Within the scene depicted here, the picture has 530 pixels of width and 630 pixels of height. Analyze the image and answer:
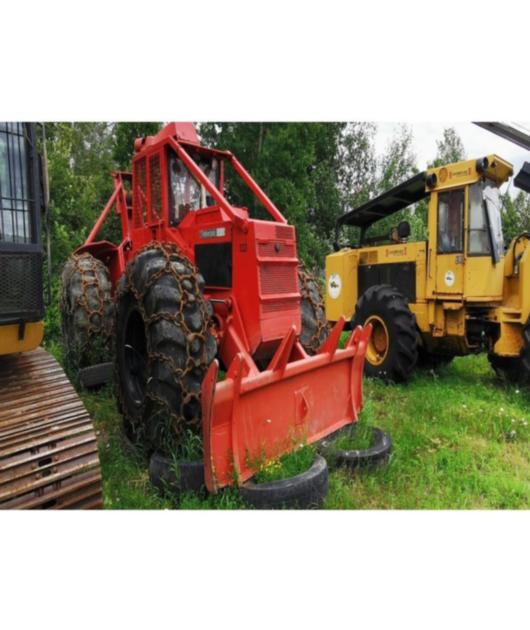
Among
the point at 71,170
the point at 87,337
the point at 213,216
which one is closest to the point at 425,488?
the point at 213,216

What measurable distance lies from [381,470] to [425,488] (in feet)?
0.81

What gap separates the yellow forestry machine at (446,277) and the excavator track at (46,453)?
10.3 ft

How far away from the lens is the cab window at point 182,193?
3496 mm

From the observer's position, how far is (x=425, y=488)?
2.72 m

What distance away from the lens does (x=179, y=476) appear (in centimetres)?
245

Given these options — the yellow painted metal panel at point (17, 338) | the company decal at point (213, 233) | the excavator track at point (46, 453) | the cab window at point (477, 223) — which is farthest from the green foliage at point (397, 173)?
the excavator track at point (46, 453)

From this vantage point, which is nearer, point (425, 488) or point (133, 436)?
point (425, 488)

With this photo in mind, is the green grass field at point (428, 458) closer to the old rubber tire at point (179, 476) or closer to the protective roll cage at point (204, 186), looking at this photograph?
the old rubber tire at point (179, 476)

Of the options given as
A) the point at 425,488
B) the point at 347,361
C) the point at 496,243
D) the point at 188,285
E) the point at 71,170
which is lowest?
the point at 425,488

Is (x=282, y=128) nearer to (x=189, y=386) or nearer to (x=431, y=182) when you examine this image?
(x=189, y=386)

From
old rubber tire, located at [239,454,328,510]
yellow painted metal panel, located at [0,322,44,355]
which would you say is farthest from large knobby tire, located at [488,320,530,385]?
yellow painted metal panel, located at [0,322,44,355]

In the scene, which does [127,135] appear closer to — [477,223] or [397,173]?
[397,173]

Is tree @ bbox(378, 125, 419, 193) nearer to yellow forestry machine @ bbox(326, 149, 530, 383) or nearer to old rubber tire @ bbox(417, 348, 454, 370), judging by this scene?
yellow forestry machine @ bbox(326, 149, 530, 383)

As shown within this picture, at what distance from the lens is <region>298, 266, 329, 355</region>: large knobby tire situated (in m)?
3.66
